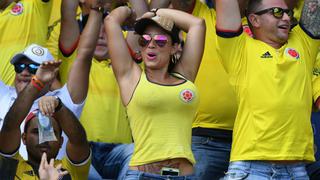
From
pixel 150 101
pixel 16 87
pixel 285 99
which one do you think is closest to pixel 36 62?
pixel 16 87

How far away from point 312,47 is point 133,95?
1484mm

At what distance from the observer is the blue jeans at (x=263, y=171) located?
5.95 metres

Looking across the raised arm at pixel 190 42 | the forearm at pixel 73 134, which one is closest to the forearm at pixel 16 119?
the forearm at pixel 73 134

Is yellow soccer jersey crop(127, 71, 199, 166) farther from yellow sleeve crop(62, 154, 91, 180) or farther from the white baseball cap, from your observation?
the white baseball cap

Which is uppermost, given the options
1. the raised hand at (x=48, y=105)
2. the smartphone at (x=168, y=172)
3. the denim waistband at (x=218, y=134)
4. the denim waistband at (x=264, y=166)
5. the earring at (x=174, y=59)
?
the earring at (x=174, y=59)

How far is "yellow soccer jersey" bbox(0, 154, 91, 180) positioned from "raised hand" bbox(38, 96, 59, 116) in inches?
22.1

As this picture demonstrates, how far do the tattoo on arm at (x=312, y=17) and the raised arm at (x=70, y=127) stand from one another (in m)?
1.83

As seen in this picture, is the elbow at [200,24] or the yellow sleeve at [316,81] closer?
the elbow at [200,24]

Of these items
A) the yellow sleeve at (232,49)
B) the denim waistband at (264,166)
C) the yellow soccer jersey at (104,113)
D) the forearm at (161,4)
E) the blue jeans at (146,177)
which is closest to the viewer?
the blue jeans at (146,177)

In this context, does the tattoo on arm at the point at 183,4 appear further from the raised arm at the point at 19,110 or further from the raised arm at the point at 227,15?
the raised arm at the point at 19,110

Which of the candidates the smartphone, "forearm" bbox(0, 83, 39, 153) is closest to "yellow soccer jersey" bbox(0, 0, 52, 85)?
"forearm" bbox(0, 83, 39, 153)

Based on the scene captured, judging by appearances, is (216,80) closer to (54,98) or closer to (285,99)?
(285,99)

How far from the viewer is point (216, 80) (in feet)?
21.8

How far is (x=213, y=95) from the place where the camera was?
6621 millimetres
